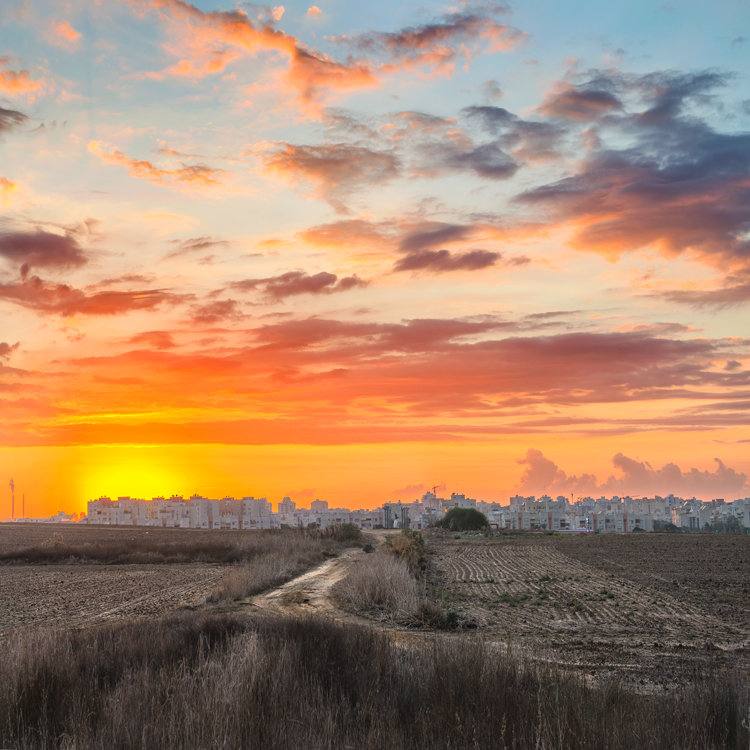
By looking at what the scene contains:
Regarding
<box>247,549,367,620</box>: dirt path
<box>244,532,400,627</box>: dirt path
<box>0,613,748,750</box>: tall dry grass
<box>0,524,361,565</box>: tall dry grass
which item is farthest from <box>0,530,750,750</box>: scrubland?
<box>0,524,361,565</box>: tall dry grass

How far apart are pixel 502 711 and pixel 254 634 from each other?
468 cm

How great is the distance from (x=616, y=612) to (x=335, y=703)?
58.1 feet

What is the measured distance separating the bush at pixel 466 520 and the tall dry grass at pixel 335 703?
375 ft

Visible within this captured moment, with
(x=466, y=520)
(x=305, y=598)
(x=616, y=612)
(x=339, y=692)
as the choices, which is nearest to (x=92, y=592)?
(x=305, y=598)

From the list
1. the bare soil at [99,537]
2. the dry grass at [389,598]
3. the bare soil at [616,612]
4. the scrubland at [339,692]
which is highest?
the scrubland at [339,692]

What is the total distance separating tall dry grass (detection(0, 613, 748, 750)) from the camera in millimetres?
7250

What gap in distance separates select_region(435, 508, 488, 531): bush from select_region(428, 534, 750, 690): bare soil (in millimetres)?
74918

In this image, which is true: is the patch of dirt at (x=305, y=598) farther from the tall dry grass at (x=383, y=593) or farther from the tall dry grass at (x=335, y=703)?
the tall dry grass at (x=335, y=703)

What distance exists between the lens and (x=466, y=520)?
126 m

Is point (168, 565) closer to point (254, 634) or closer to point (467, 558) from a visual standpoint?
point (467, 558)

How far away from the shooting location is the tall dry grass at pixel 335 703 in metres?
7.25

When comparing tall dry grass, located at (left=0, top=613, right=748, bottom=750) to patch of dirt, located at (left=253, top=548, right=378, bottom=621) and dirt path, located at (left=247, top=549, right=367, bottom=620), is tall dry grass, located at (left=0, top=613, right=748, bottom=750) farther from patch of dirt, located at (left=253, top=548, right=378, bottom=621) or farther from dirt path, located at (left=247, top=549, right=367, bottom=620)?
dirt path, located at (left=247, top=549, right=367, bottom=620)

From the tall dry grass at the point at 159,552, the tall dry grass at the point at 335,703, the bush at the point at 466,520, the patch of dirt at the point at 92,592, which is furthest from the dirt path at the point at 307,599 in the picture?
the bush at the point at 466,520

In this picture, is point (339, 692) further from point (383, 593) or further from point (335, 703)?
point (383, 593)
